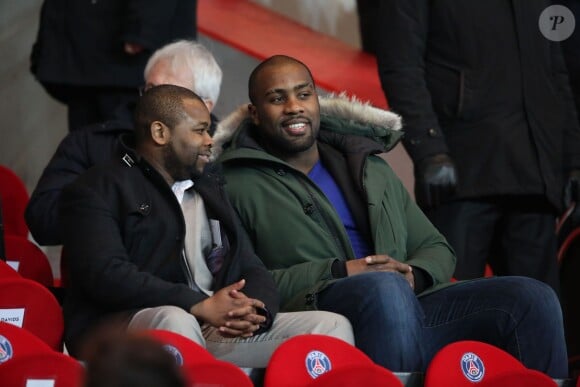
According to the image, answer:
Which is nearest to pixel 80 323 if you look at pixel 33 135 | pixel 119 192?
pixel 119 192

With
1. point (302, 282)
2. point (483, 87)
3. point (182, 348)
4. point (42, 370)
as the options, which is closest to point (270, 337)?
point (302, 282)

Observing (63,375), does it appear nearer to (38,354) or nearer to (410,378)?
(38,354)

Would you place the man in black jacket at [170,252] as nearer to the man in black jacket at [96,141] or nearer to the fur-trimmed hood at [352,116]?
the fur-trimmed hood at [352,116]

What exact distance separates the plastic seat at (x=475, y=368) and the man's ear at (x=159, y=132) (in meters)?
0.83

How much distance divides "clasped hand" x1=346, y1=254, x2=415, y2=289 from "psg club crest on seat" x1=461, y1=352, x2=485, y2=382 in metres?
Result: 0.39

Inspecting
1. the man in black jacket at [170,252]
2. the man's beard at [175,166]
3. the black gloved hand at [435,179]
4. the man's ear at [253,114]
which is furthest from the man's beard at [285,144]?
the black gloved hand at [435,179]

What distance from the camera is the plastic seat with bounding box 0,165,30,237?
4035mm

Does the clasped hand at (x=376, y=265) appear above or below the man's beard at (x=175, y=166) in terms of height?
below

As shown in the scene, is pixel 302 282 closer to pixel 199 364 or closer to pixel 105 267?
pixel 105 267

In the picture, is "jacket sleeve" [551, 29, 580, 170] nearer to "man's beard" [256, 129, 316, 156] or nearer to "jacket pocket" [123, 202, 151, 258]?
"man's beard" [256, 129, 316, 156]

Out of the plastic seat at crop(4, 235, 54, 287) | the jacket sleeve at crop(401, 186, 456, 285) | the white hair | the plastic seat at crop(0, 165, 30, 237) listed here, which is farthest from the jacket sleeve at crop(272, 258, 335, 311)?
the plastic seat at crop(0, 165, 30, 237)

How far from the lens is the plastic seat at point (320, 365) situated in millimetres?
2352

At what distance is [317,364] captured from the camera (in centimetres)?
252

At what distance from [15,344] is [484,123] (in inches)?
71.8
